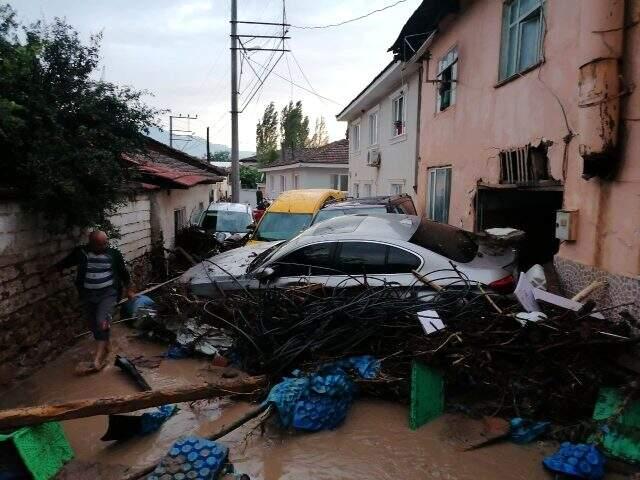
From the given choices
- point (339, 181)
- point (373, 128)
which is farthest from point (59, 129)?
point (339, 181)

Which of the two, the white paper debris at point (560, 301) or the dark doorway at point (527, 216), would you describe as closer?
the white paper debris at point (560, 301)

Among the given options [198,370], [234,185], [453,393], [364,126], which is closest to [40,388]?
[198,370]

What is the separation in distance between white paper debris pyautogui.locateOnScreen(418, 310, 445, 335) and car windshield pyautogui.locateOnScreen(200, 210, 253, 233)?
28.9 ft

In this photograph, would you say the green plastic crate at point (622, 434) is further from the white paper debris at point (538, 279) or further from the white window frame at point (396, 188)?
the white window frame at point (396, 188)

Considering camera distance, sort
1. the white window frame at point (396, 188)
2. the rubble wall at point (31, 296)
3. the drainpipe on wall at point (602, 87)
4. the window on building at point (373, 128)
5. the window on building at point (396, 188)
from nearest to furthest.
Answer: the drainpipe on wall at point (602, 87), the rubble wall at point (31, 296), the white window frame at point (396, 188), the window on building at point (396, 188), the window on building at point (373, 128)

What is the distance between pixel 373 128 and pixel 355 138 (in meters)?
2.94

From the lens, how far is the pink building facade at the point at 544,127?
161 inches

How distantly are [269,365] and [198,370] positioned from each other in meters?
1.06

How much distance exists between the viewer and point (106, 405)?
11.0ft

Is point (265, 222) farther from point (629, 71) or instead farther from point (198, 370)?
point (629, 71)

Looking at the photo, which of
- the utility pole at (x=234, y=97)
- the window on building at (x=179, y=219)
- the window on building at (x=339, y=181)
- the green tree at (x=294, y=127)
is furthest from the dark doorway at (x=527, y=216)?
the green tree at (x=294, y=127)

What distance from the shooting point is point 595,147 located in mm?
4176

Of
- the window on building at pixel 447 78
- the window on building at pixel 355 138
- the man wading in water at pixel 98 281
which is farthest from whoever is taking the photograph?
the window on building at pixel 355 138

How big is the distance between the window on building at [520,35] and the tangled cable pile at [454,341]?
11.5ft
